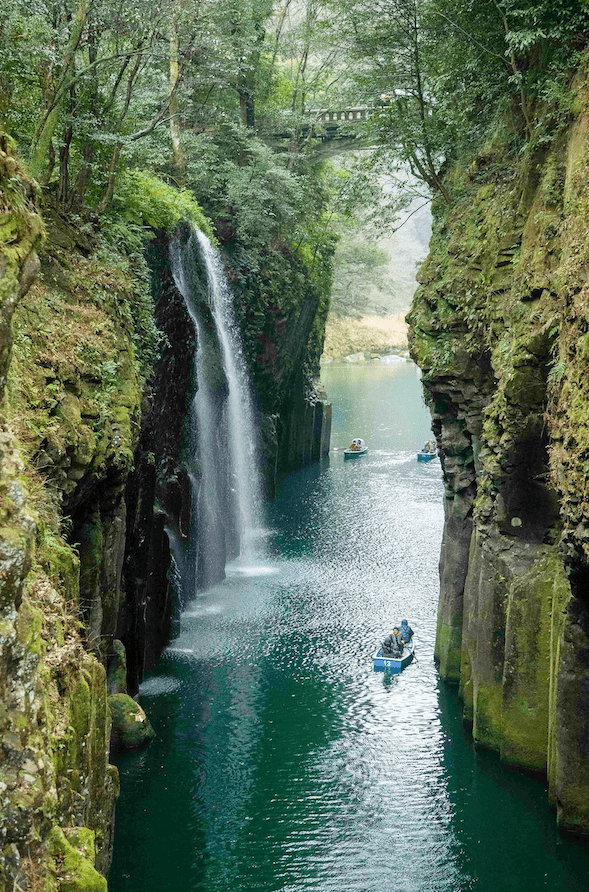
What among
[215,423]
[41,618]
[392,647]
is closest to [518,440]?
[392,647]

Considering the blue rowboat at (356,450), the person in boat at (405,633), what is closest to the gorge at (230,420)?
the person in boat at (405,633)

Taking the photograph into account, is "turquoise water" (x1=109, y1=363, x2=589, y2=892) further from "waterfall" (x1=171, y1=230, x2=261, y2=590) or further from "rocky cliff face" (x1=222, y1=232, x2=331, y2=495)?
"rocky cliff face" (x1=222, y1=232, x2=331, y2=495)

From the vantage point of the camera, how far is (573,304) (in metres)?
13.4

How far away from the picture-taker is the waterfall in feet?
87.6

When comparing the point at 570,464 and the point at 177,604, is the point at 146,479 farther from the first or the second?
the point at 570,464

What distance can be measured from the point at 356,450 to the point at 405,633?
1195 inches

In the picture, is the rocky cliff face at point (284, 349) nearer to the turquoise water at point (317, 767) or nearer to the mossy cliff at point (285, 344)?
the mossy cliff at point (285, 344)

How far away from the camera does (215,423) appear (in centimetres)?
2945

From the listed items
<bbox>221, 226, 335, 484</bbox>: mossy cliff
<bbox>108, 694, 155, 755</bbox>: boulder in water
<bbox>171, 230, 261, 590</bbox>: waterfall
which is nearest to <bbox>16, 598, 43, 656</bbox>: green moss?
<bbox>108, 694, 155, 755</bbox>: boulder in water

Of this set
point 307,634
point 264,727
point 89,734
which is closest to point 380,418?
point 307,634

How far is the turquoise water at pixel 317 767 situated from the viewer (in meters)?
13.4

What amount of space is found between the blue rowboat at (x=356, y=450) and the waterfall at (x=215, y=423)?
1628 centimetres

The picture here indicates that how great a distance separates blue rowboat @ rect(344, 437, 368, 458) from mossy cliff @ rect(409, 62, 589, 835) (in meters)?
29.7

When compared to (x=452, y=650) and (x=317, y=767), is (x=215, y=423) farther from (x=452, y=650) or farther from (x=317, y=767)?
(x=317, y=767)
